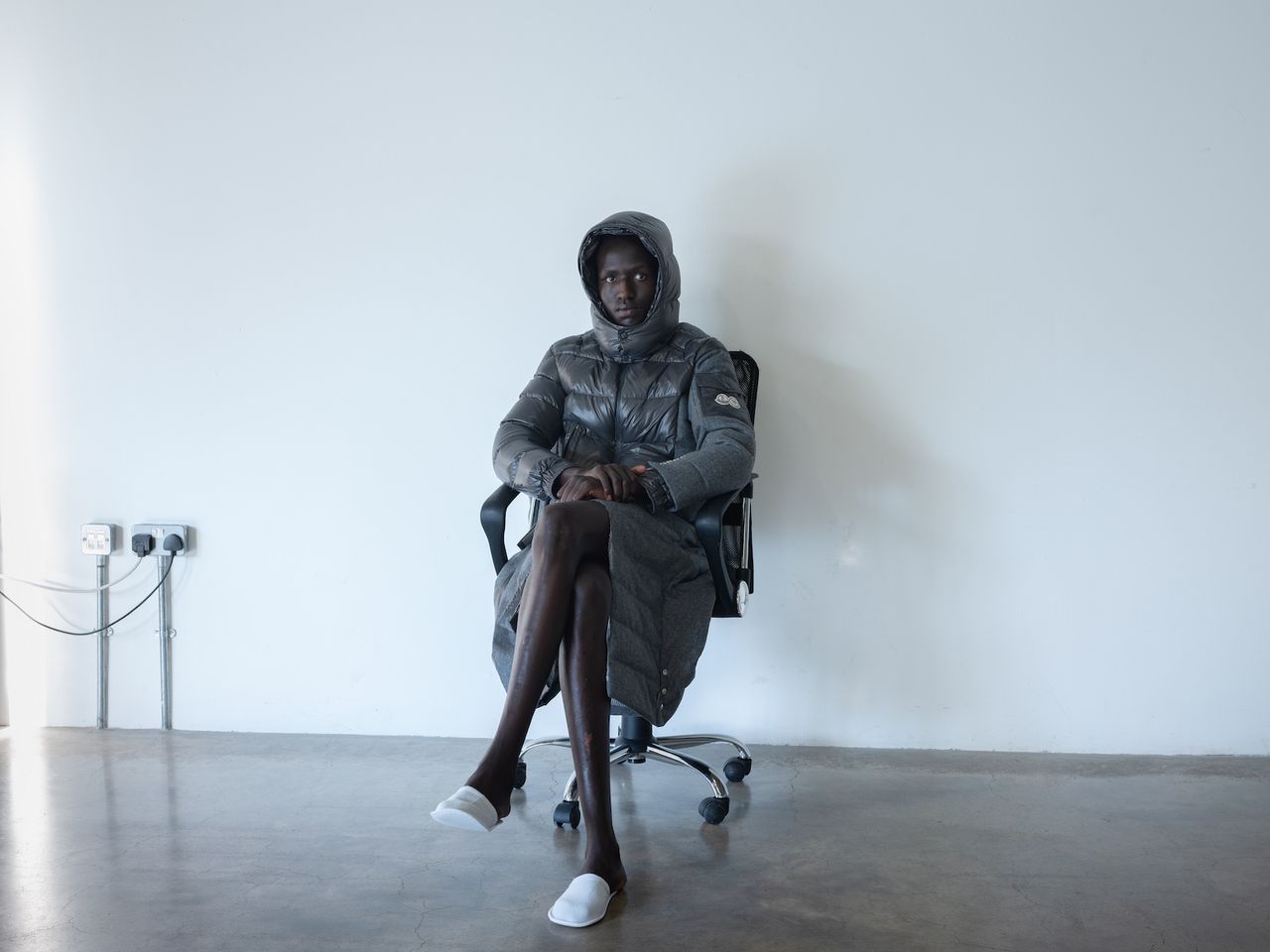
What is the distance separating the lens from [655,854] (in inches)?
87.4

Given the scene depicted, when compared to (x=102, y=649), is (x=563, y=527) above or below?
above

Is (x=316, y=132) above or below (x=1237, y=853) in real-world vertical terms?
above

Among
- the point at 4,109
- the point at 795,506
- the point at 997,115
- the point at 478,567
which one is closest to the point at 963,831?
the point at 795,506

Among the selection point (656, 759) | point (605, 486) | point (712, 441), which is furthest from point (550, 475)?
point (656, 759)

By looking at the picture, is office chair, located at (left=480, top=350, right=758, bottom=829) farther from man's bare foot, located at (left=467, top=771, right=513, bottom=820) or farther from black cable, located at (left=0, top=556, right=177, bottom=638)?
black cable, located at (left=0, top=556, right=177, bottom=638)

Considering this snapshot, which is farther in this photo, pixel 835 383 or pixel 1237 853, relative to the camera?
pixel 835 383

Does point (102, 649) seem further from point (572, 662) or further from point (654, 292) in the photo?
point (654, 292)

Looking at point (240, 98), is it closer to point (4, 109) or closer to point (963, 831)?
point (4, 109)

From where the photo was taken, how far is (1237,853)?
2213 millimetres

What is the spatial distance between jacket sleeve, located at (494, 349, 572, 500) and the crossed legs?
1.01ft

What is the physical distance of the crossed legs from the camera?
2.01 metres

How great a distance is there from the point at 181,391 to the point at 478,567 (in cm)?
108

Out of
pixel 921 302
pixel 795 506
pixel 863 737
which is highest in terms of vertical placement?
pixel 921 302

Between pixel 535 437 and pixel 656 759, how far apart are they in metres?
0.88
